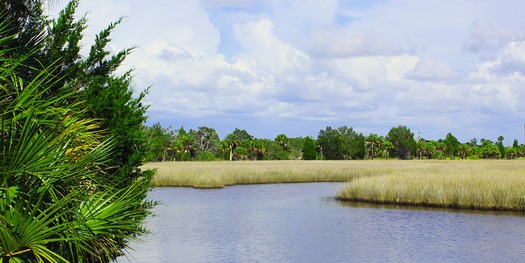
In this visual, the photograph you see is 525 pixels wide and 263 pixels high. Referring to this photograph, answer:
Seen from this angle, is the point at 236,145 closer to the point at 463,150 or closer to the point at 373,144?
the point at 373,144

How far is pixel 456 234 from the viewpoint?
17500 millimetres

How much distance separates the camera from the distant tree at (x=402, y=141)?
108125mm

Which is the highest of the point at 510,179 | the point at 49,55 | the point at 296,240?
the point at 49,55

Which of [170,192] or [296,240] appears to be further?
[170,192]

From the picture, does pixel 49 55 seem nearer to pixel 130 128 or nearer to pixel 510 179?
pixel 130 128

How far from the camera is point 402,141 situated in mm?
108500

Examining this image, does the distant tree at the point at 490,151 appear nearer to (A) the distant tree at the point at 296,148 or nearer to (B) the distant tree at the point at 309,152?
(A) the distant tree at the point at 296,148

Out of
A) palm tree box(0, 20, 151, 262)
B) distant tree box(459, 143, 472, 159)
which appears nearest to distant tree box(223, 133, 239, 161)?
distant tree box(459, 143, 472, 159)

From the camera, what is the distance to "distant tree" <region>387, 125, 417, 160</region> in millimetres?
108125

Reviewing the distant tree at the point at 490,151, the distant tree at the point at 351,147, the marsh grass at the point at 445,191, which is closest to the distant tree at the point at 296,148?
the distant tree at the point at 351,147

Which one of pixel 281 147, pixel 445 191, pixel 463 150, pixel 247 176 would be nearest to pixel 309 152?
pixel 281 147

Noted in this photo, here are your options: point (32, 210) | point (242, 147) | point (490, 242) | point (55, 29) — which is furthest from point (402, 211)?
point (242, 147)

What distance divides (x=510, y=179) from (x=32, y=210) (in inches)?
863

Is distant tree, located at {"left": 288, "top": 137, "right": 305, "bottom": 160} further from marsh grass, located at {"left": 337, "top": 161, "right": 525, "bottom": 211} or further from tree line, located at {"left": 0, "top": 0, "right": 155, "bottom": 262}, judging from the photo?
tree line, located at {"left": 0, "top": 0, "right": 155, "bottom": 262}
